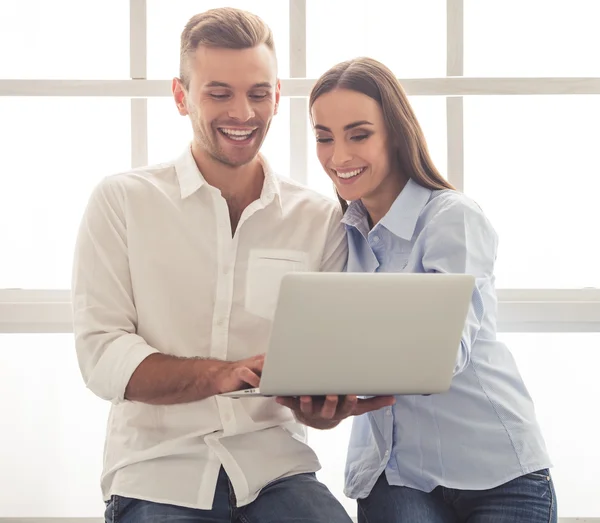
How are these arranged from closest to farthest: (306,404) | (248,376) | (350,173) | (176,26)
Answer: (306,404), (248,376), (350,173), (176,26)

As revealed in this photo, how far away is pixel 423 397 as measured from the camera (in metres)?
1.83

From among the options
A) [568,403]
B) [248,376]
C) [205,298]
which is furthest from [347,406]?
[568,403]

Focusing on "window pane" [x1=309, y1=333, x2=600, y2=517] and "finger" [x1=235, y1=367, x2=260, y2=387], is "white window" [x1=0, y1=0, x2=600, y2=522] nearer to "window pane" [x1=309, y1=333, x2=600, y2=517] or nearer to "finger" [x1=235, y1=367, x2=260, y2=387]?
"window pane" [x1=309, y1=333, x2=600, y2=517]

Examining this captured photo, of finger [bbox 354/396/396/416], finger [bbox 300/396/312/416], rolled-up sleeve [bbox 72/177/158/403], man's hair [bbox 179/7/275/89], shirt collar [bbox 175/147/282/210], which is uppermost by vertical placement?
man's hair [bbox 179/7/275/89]

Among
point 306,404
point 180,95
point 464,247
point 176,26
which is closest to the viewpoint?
point 306,404

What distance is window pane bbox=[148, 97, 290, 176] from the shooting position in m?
2.45

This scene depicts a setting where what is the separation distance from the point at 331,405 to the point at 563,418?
1260 mm

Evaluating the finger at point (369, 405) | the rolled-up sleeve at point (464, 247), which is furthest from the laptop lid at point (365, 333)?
the rolled-up sleeve at point (464, 247)

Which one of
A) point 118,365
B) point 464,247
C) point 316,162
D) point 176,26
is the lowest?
point 118,365

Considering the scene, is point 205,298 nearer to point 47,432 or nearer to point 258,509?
point 258,509

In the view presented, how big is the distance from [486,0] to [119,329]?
1.51 m

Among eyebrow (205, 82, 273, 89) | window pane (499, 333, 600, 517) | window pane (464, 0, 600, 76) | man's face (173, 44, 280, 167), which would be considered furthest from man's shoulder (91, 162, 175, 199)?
window pane (499, 333, 600, 517)

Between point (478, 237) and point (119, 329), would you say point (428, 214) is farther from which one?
point (119, 329)

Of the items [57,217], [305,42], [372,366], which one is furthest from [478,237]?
[57,217]
